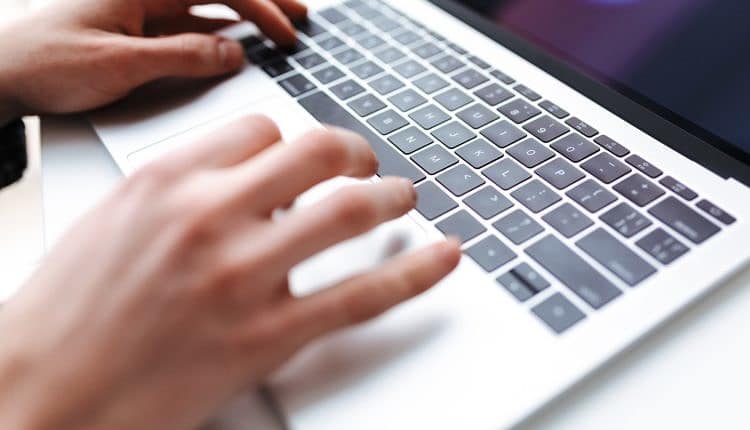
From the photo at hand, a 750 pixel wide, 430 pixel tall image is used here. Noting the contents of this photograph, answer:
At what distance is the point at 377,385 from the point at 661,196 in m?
0.23

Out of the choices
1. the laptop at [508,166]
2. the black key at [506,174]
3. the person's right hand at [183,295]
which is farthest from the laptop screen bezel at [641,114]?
the person's right hand at [183,295]

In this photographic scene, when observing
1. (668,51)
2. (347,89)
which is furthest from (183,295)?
(668,51)

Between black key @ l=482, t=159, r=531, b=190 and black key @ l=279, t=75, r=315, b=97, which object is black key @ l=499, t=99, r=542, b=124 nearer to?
black key @ l=482, t=159, r=531, b=190

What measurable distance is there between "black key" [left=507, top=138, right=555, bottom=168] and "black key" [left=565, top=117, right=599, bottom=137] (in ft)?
0.12

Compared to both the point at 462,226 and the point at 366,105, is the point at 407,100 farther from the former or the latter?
the point at 462,226

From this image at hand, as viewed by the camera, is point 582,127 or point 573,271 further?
point 582,127

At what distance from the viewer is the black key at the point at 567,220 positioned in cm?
39

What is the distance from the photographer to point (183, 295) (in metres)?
0.29

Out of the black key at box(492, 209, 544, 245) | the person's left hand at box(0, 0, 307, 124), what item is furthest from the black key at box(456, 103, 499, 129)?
the person's left hand at box(0, 0, 307, 124)

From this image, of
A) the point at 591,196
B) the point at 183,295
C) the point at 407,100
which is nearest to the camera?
the point at 183,295

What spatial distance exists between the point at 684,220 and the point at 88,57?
45cm

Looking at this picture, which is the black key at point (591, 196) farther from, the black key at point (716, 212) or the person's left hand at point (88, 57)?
the person's left hand at point (88, 57)

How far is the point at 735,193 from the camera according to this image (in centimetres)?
41

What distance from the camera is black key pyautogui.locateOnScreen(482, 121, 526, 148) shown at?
460 mm
